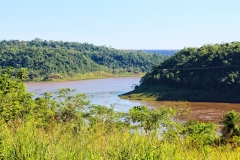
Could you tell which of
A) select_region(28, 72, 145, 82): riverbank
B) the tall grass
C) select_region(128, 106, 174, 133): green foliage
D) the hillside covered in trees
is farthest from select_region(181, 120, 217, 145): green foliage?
select_region(28, 72, 145, 82): riverbank

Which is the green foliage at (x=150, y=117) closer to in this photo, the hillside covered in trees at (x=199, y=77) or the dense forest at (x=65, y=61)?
the hillside covered in trees at (x=199, y=77)

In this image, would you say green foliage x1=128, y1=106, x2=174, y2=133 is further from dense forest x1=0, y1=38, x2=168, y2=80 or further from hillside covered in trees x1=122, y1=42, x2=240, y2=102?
dense forest x1=0, y1=38, x2=168, y2=80

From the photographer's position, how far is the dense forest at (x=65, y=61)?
260 ft

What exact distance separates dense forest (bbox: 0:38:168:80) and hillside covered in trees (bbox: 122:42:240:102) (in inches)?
999

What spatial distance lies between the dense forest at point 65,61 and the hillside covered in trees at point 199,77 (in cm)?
2538

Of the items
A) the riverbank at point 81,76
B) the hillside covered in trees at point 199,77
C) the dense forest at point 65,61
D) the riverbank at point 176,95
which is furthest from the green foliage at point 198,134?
the riverbank at point 81,76

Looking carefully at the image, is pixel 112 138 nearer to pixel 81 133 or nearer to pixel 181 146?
pixel 81 133

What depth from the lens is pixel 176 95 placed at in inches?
1948

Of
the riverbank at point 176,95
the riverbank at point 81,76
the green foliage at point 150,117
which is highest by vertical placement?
the green foliage at point 150,117

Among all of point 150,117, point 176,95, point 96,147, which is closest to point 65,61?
point 176,95

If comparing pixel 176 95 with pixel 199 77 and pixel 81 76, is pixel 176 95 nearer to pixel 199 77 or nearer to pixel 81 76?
pixel 199 77

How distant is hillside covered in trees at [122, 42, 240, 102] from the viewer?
47.6m

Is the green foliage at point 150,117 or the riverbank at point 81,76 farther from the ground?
the green foliage at point 150,117

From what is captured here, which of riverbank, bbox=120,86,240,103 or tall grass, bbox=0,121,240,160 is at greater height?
tall grass, bbox=0,121,240,160
